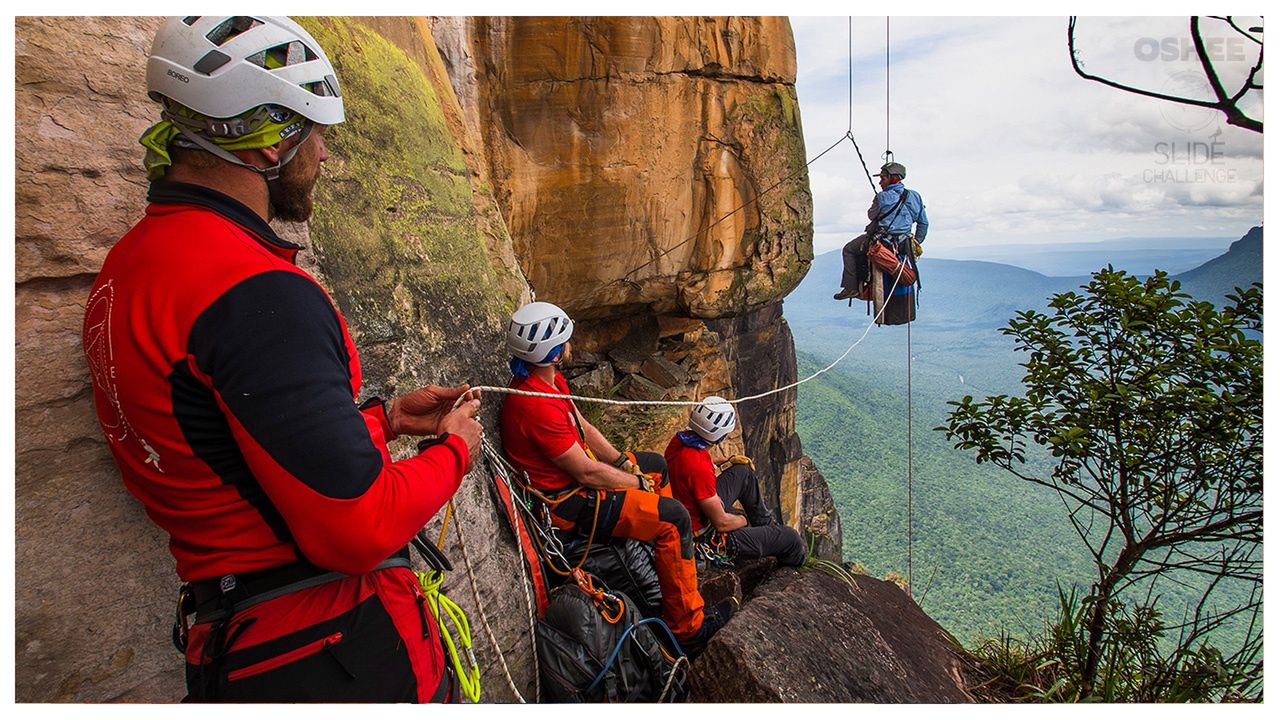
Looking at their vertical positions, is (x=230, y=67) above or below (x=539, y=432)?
above

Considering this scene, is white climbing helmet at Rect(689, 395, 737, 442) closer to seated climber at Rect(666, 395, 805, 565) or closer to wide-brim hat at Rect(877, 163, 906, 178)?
seated climber at Rect(666, 395, 805, 565)

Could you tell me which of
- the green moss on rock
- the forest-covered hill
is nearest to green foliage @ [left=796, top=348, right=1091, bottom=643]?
the forest-covered hill

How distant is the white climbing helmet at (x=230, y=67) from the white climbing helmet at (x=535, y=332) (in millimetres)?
2009

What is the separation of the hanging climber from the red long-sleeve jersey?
7496mm

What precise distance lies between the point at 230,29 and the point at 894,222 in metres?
7.50

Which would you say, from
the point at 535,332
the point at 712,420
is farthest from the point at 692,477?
the point at 535,332

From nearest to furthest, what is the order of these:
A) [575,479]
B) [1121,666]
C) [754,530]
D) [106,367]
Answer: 1. [106,367]
2. [575,479]
3. [1121,666]
4. [754,530]

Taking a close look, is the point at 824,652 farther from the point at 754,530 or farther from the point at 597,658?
the point at 754,530

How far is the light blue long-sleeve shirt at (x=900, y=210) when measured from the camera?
8023 mm

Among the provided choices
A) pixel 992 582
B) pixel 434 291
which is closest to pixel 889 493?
pixel 992 582

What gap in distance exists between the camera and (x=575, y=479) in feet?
12.6

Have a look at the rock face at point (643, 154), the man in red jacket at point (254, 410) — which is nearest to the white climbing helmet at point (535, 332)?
the man in red jacket at point (254, 410)

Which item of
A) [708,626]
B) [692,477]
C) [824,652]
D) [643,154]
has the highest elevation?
[643,154]

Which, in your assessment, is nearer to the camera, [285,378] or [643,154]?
[285,378]
